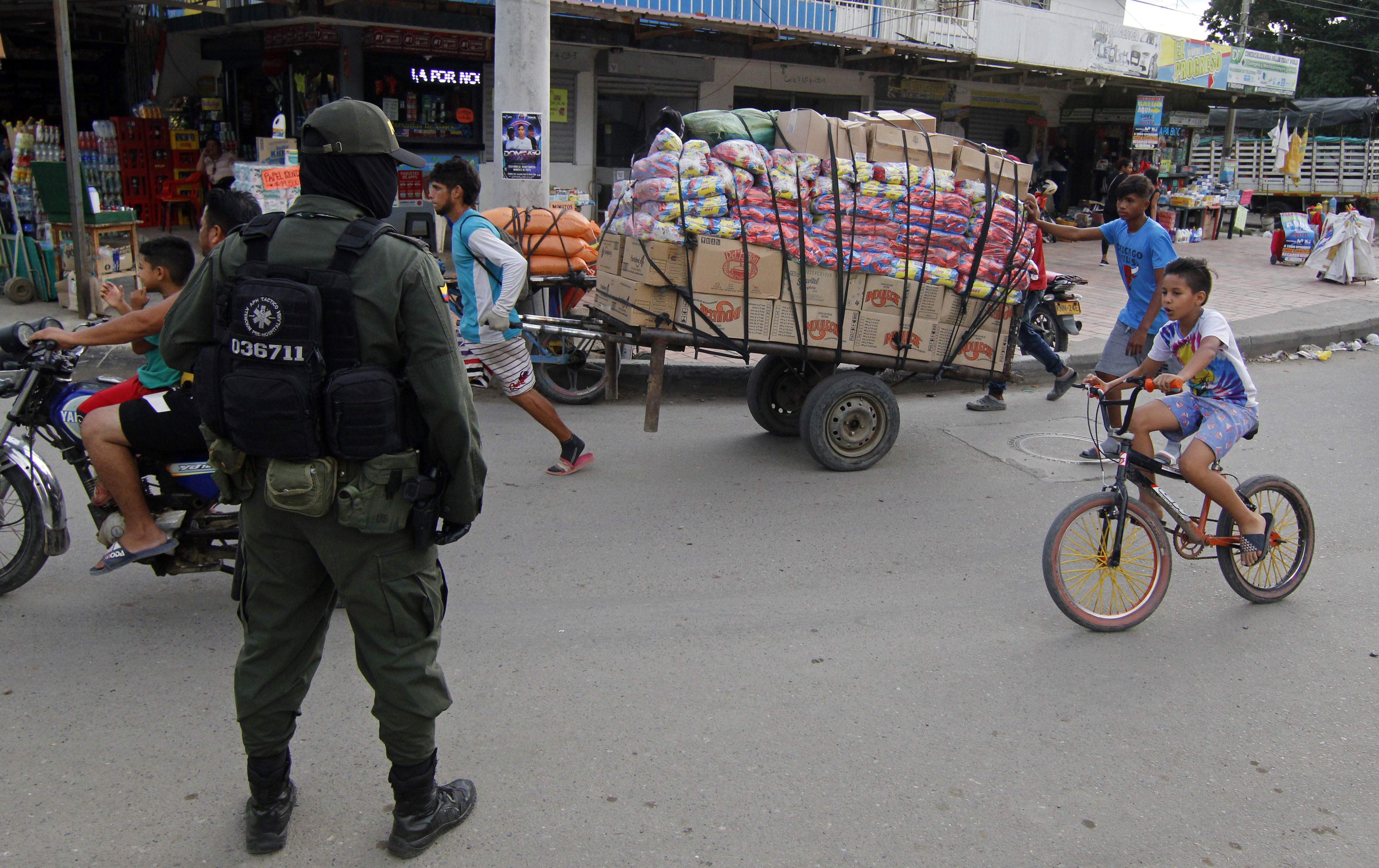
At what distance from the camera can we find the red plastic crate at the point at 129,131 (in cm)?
1343

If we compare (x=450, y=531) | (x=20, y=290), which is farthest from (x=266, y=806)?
(x=20, y=290)

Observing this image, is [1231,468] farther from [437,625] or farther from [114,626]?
[114,626]

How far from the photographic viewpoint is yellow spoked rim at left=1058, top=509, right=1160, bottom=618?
13.6 feet

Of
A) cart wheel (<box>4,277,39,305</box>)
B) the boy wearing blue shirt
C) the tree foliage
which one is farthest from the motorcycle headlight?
the tree foliage

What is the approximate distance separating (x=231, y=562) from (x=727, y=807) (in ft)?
8.12

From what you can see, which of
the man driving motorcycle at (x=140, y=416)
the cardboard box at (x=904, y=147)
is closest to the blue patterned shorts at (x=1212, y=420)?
the cardboard box at (x=904, y=147)

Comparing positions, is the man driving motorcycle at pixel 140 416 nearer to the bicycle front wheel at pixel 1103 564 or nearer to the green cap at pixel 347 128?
the green cap at pixel 347 128

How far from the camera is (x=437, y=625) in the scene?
268 centimetres

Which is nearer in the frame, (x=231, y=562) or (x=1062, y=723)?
(x=1062, y=723)

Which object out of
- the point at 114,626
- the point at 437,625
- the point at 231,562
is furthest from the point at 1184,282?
the point at 114,626

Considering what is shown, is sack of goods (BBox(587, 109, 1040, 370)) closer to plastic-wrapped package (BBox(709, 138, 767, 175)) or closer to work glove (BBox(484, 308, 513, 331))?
plastic-wrapped package (BBox(709, 138, 767, 175))

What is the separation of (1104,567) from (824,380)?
2.40m

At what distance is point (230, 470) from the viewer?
8.32 ft

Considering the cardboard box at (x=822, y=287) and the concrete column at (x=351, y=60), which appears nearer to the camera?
the cardboard box at (x=822, y=287)
